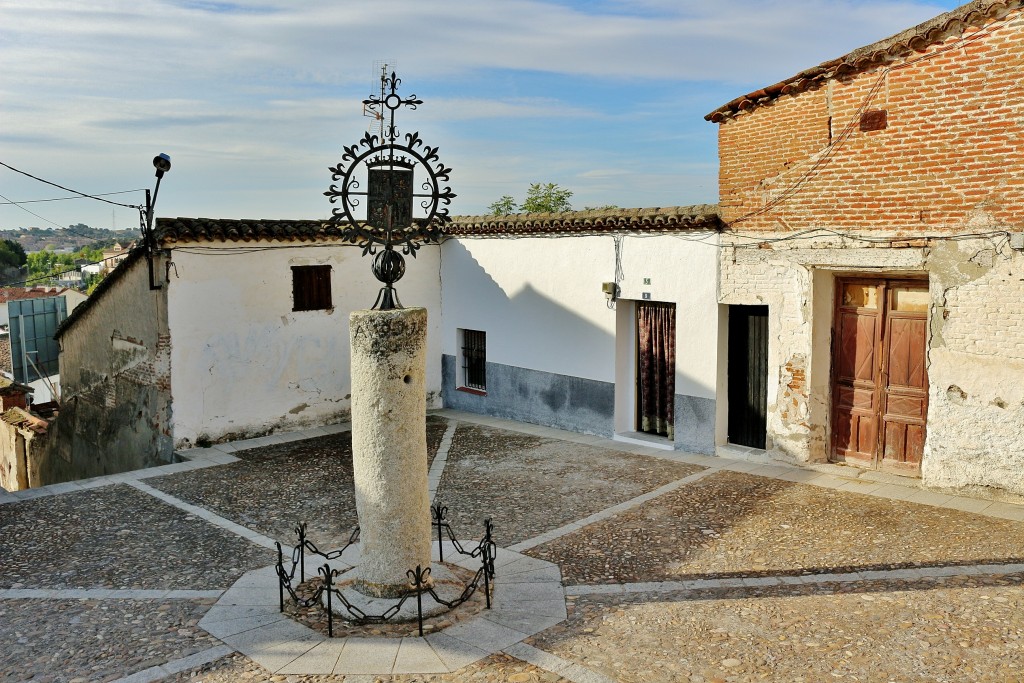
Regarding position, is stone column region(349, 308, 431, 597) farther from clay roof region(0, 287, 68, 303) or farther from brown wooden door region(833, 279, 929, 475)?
clay roof region(0, 287, 68, 303)

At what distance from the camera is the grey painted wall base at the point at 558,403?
11.4 m

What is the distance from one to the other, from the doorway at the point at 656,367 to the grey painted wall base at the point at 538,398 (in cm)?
52

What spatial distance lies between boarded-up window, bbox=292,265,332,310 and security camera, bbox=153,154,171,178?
8.09 ft

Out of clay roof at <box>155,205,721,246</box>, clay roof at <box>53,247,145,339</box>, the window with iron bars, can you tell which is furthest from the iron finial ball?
the window with iron bars

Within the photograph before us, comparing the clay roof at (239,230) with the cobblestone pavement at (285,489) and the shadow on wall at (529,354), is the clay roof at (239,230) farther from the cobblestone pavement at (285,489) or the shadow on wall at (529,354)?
the cobblestone pavement at (285,489)

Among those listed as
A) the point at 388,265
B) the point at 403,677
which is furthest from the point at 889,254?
the point at 403,677

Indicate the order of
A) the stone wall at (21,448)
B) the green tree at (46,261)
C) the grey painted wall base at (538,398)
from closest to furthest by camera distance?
the grey painted wall base at (538,398) → the stone wall at (21,448) → the green tree at (46,261)

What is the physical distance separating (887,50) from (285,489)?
895 centimetres

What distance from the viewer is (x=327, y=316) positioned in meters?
13.8

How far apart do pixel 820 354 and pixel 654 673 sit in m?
6.24

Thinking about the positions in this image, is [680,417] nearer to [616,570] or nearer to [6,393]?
[616,570]

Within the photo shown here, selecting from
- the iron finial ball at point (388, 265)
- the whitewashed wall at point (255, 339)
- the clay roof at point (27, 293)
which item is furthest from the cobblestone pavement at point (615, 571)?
the clay roof at point (27, 293)

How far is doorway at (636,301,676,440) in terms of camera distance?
11930 millimetres

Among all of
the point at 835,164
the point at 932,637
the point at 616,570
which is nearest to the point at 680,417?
the point at 835,164
